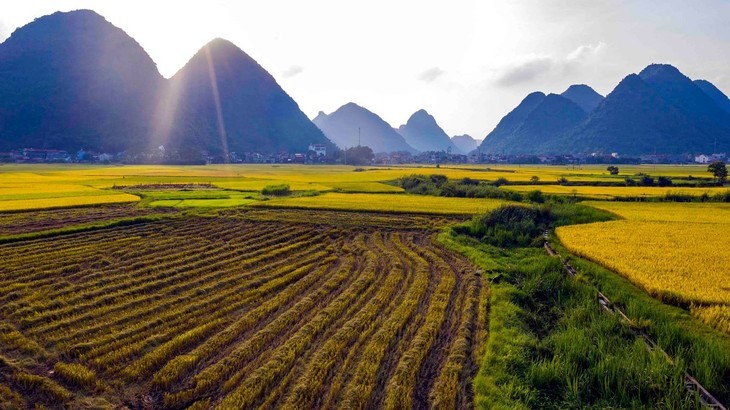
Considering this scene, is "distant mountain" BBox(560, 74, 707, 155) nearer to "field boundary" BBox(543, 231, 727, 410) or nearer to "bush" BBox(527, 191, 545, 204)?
"bush" BBox(527, 191, 545, 204)

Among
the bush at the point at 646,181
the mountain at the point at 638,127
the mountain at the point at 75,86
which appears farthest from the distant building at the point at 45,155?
the mountain at the point at 638,127

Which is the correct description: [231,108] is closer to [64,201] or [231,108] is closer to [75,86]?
[75,86]

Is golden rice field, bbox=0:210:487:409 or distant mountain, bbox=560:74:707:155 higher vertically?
distant mountain, bbox=560:74:707:155

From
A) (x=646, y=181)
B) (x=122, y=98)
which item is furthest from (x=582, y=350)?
(x=122, y=98)

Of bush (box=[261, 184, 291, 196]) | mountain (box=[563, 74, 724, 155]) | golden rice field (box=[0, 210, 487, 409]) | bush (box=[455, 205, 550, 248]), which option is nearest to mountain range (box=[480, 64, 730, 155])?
mountain (box=[563, 74, 724, 155])

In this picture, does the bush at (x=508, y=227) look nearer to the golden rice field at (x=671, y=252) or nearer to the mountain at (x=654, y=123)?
the golden rice field at (x=671, y=252)

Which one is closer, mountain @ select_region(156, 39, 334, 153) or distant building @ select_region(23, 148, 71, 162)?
distant building @ select_region(23, 148, 71, 162)

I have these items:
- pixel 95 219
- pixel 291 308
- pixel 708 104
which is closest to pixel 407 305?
pixel 291 308
